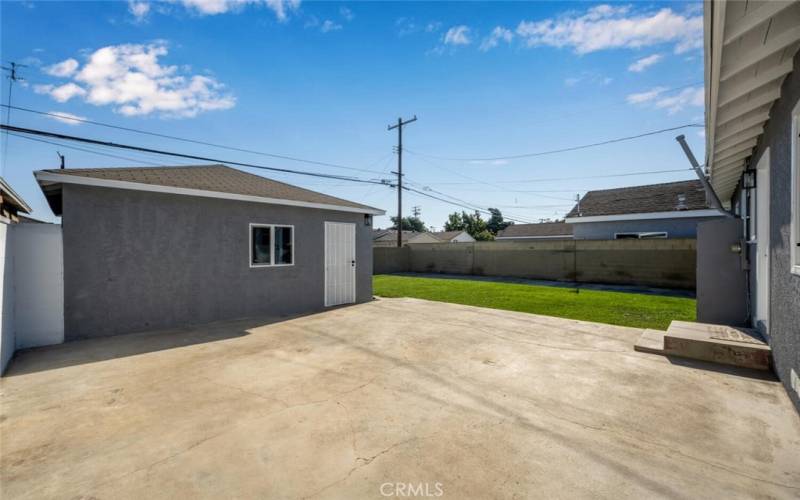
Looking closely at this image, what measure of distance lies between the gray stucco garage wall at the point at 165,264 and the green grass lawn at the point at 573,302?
167 inches

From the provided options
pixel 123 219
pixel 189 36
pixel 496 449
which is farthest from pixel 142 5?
pixel 496 449

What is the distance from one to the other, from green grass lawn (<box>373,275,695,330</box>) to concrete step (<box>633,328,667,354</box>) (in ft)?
4.13

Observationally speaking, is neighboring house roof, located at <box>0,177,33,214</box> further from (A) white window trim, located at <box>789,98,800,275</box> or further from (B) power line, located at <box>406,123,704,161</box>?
(B) power line, located at <box>406,123,704,161</box>

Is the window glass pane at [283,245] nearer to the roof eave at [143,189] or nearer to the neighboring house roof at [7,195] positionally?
the roof eave at [143,189]

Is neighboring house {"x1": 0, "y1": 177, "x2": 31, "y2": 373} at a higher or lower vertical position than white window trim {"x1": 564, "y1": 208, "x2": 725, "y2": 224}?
lower

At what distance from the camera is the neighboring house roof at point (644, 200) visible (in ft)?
53.1

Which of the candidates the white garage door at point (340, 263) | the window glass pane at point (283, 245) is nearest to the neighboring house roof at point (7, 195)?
the window glass pane at point (283, 245)

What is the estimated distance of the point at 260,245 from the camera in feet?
25.1

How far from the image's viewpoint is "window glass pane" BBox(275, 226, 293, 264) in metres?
7.92

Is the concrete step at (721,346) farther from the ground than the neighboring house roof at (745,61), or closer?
closer

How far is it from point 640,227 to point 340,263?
15.3 m

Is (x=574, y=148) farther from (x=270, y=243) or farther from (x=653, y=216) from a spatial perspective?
(x=270, y=243)

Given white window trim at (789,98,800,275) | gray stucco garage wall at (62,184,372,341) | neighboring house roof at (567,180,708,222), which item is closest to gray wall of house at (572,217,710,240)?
neighboring house roof at (567,180,708,222)

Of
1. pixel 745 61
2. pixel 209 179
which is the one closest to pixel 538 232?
pixel 209 179
